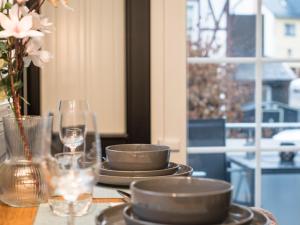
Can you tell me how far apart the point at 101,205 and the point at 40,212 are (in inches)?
4.4

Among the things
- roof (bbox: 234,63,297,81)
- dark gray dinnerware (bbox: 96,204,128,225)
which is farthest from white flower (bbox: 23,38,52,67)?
roof (bbox: 234,63,297,81)

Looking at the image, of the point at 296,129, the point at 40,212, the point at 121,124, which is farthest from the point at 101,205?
the point at 296,129

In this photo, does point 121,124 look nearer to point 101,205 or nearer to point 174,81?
point 174,81

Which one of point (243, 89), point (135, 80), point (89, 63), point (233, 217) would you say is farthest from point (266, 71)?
point (233, 217)

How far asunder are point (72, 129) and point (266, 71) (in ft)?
5.38

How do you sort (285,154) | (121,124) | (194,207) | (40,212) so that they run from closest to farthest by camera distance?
(194,207) → (40,212) → (121,124) → (285,154)

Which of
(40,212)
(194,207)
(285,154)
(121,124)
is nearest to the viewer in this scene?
(194,207)

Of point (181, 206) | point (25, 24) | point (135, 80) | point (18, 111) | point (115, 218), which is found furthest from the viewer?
point (135, 80)

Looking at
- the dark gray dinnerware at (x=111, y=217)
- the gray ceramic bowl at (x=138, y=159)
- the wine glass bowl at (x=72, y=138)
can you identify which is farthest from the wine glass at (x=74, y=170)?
the gray ceramic bowl at (x=138, y=159)

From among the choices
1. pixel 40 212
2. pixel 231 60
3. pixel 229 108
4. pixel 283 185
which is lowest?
pixel 283 185

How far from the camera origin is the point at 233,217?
743 mm

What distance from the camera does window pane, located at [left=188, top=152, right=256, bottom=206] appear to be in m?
2.51

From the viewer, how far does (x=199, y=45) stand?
97.0 inches

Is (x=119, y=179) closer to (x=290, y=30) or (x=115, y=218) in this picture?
(x=115, y=218)
